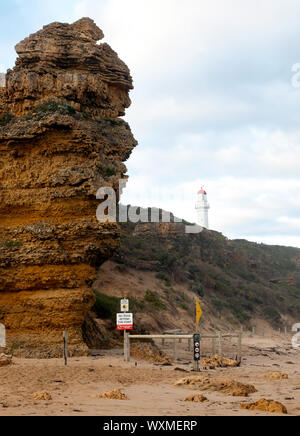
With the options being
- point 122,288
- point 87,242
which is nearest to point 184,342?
point 122,288

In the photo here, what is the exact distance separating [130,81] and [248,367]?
11.5m

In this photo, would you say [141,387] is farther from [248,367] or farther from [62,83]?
[62,83]

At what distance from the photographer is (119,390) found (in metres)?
10.1

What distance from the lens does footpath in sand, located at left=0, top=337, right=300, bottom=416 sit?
317 inches

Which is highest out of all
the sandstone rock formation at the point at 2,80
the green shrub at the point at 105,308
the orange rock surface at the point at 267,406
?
the sandstone rock formation at the point at 2,80

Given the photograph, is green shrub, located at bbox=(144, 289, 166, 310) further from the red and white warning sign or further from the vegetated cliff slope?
the red and white warning sign

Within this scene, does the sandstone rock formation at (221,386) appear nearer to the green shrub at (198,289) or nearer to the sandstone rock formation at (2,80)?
the sandstone rock formation at (2,80)

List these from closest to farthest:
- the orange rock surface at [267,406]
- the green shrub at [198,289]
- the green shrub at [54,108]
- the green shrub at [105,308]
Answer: the orange rock surface at [267,406] < the green shrub at [54,108] < the green shrub at [105,308] < the green shrub at [198,289]

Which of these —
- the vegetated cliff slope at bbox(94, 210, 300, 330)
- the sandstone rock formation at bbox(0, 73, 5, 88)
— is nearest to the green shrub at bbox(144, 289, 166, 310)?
the vegetated cliff slope at bbox(94, 210, 300, 330)

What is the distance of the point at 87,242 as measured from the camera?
16.1m

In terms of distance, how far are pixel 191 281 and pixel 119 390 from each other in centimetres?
3342

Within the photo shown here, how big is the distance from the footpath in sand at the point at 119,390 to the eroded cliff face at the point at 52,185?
1722 millimetres

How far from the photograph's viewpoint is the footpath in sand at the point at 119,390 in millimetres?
8062

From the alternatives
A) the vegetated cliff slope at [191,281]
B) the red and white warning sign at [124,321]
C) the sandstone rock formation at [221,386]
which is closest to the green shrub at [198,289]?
the vegetated cliff slope at [191,281]
